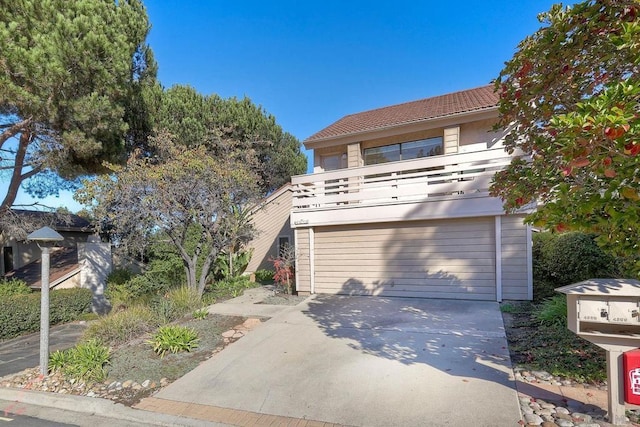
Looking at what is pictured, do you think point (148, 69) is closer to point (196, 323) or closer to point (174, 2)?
point (174, 2)

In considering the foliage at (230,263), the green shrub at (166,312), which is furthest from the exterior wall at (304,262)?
the foliage at (230,263)

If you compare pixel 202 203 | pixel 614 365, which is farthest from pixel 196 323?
pixel 614 365

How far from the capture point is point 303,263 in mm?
10359

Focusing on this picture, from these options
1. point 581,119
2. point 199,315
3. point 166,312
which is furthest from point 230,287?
point 581,119

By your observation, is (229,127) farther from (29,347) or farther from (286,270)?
(29,347)

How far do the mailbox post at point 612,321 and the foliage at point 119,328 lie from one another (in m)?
7.02

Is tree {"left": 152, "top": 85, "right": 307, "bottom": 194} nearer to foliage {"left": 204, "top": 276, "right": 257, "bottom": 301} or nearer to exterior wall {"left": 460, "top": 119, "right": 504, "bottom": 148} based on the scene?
foliage {"left": 204, "top": 276, "right": 257, "bottom": 301}

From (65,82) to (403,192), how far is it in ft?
30.0

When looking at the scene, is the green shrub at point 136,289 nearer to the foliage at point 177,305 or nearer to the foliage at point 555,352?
the foliage at point 177,305

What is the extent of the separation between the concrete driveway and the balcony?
2808mm

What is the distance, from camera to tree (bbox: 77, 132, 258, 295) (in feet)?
28.4

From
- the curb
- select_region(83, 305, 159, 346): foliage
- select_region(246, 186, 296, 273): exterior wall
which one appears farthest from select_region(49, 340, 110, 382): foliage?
select_region(246, 186, 296, 273): exterior wall

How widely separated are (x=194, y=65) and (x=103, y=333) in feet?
34.7

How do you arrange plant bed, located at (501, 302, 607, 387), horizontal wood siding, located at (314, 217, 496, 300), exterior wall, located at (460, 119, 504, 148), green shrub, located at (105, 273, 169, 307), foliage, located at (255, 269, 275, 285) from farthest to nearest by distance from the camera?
foliage, located at (255, 269, 275, 285) < green shrub, located at (105, 273, 169, 307) < exterior wall, located at (460, 119, 504, 148) < horizontal wood siding, located at (314, 217, 496, 300) < plant bed, located at (501, 302, 607, 387)
